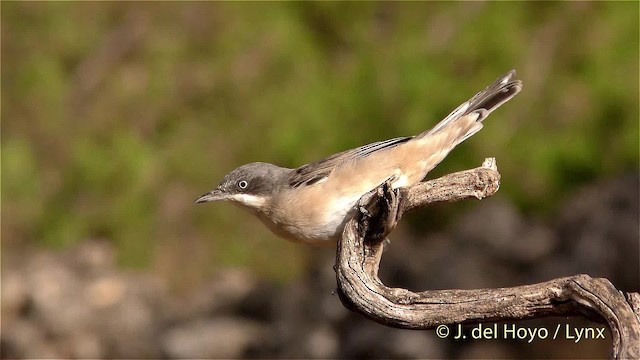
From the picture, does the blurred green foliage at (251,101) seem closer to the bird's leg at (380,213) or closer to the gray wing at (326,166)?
the gray wing at (326,166)

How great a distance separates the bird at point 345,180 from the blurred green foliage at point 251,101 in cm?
552

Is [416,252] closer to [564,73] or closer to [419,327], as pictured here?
[564,73]

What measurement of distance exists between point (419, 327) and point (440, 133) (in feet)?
5.39

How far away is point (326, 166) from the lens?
612 centimetres

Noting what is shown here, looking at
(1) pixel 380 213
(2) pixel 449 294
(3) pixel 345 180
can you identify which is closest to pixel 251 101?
(3) pixel 345 180

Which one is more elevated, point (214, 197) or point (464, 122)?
point (464, 122)

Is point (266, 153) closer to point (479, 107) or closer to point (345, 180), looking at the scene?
point (345, 180)

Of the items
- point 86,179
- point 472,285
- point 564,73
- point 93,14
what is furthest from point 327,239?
point 93,14

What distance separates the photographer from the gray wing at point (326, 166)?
6.01m

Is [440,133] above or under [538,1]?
under

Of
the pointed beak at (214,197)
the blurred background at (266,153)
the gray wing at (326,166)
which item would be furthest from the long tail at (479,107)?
the blurred background at (266,153)

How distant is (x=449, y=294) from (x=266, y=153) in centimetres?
832

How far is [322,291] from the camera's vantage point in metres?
11.8

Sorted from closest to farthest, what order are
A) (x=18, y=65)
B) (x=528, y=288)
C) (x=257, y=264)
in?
(x=528, y=288), (x=257, y=264), (x=18, y=65)
